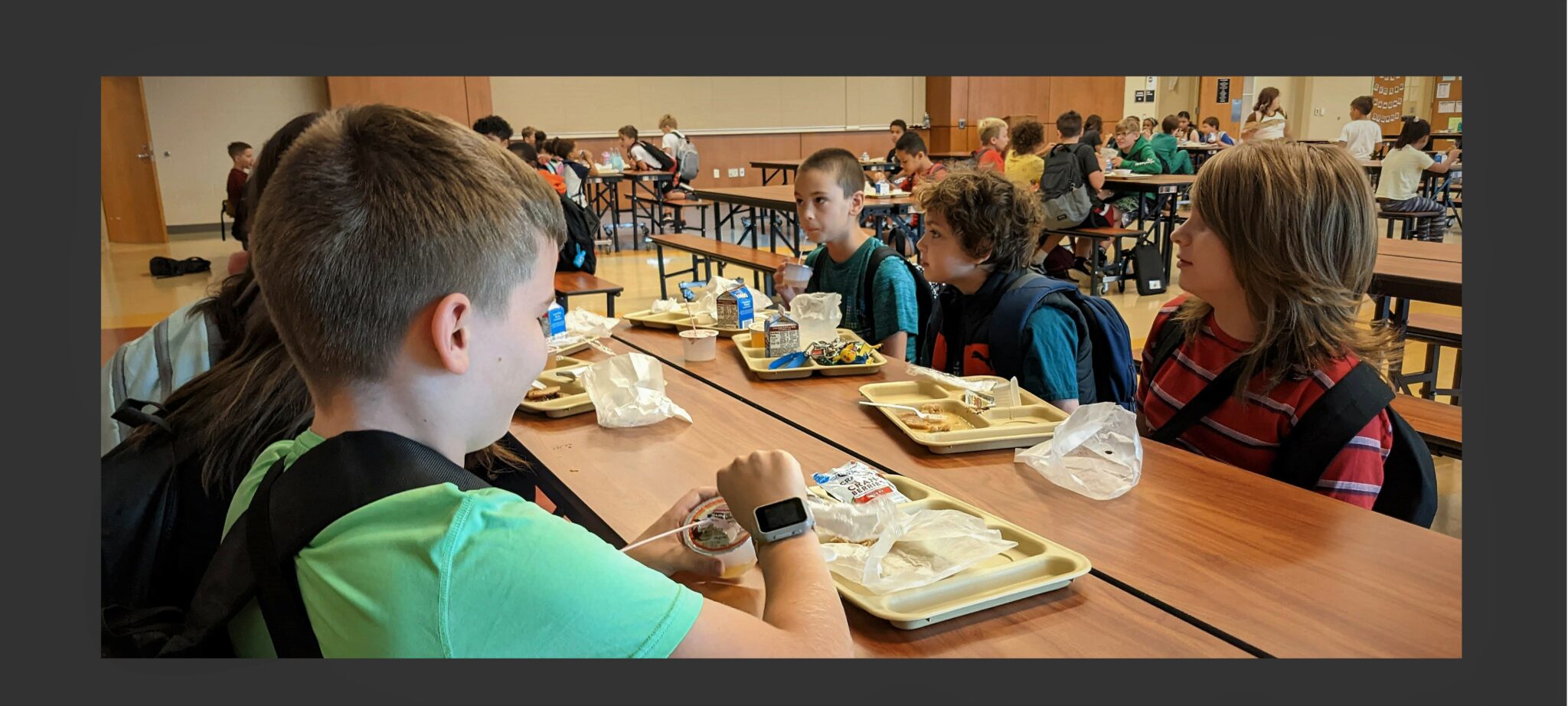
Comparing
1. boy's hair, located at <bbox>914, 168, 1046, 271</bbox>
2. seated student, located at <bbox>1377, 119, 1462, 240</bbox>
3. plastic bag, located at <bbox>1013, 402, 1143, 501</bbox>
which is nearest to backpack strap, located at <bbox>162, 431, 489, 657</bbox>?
plastic bag, located at <bbox>1013, 402, 1143, 501</bbox>

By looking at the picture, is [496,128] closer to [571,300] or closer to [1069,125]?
[571,300]

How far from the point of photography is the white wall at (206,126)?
10.1 meters

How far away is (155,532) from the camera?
3.75 feet

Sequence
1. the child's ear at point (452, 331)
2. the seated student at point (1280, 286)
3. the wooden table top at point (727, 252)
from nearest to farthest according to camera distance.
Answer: the child's ear at point (452, 331) < the seated student at point (1280, 286) < the wooden table top at point (727, 252)

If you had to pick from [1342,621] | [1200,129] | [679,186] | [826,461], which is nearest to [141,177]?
[679,186]

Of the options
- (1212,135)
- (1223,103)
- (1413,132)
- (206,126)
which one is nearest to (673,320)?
(1413,132)

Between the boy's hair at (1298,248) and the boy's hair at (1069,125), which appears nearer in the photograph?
the boy's hair at (1298,248)

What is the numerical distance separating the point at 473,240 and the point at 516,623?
0.31 m

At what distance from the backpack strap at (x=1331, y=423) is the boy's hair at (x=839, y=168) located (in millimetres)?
1837

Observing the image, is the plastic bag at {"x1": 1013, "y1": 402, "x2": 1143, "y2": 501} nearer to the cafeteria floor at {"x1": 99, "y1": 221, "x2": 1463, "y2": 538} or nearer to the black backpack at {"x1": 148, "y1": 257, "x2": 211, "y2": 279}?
the cafeteria floor at {"x1": 99, "y1": 221, "x2": 1463, "y2": 538}

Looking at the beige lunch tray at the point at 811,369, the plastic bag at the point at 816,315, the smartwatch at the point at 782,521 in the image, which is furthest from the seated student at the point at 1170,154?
the smartwatch at the point at 782,521

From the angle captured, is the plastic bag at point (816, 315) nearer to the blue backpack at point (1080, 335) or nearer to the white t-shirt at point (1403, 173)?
the blue backpack at point (1080, 335)

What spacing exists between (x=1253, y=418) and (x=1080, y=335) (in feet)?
2.01

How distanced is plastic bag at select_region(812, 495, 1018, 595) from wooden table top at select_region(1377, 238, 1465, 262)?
113 inches
